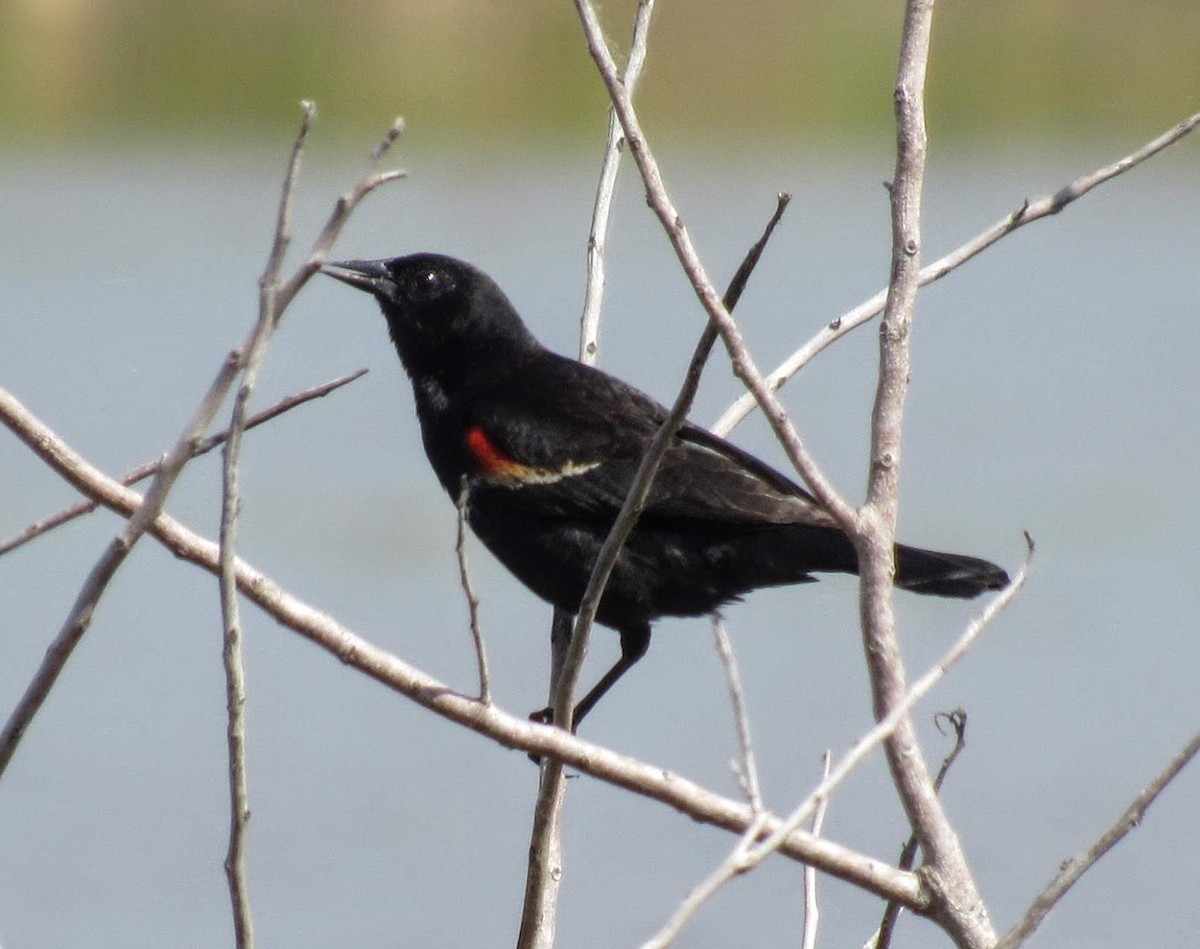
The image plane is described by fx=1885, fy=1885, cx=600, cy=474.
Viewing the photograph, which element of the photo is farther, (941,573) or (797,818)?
(941,573)

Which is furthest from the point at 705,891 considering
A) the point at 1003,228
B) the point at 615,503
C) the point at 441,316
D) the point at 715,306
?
the point at 441,316

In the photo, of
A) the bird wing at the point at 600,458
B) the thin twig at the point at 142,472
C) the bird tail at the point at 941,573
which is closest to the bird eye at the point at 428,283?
the bird wing at the point at 600,458

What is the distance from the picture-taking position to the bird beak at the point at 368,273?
3.83m

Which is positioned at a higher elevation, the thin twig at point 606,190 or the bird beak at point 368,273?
the bird beak at point 368,273

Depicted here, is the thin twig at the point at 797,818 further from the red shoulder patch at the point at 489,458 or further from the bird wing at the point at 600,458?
the red shoulder patch at the point at 489,458

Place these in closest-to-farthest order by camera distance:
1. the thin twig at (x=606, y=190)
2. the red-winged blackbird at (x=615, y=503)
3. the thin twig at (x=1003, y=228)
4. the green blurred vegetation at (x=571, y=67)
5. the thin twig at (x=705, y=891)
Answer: the thin twig at (x=705, y=891), the thin twig at (x=1003, y=228), the thin twig at (x=606, y=190), the red-winged blackbird at (x=615, y=503), the green blurred vegetation at (x=571, y=67)

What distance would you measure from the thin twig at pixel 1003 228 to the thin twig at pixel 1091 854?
26.4 inches

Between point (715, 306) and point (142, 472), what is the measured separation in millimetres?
618

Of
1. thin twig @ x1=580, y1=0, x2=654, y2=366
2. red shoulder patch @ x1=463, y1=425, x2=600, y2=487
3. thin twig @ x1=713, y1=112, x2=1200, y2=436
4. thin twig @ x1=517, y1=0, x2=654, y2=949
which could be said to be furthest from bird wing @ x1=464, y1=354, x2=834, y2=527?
thin twig @ x1=713, y1=112, x2=1200, y2=436

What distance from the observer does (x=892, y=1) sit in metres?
13.7

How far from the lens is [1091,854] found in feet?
5.87

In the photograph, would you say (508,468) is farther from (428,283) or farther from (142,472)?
(142,472)

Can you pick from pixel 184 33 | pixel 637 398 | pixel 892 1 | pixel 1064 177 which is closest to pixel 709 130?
pixel 892 1

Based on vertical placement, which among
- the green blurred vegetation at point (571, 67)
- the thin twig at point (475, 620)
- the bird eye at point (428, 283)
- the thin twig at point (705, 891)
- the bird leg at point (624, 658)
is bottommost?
the thin twig at point (705, 891)
